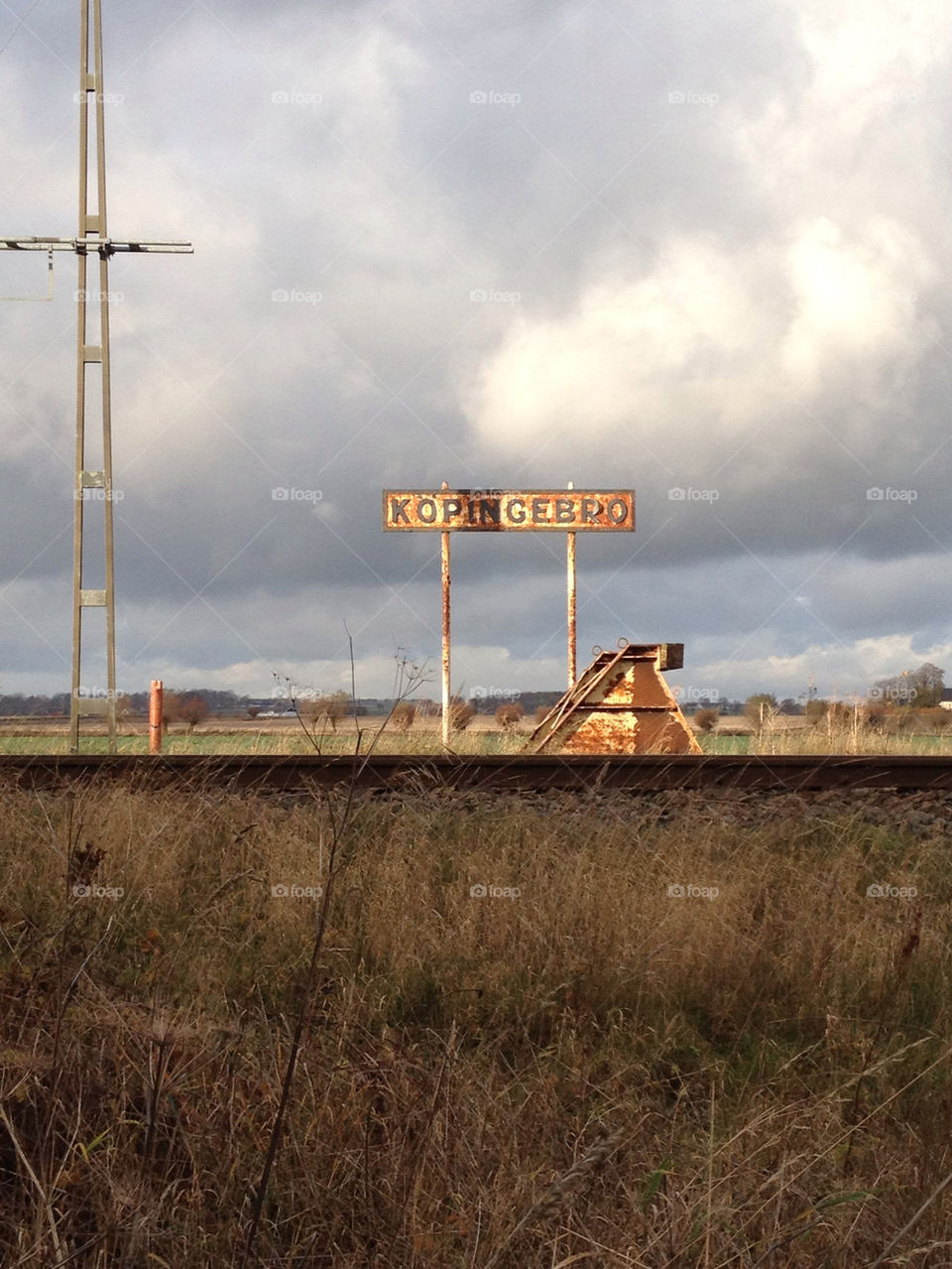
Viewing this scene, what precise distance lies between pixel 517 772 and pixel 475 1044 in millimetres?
5795

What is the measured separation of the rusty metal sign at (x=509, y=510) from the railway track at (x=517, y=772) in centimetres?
1126

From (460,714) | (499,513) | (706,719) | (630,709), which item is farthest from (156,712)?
(706,719)

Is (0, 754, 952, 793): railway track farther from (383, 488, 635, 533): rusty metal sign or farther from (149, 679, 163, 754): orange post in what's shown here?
(383, 488, 635, 533): rusty metal sign

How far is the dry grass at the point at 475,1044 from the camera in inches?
97.5

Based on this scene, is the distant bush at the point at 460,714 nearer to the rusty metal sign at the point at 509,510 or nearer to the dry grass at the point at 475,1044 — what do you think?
the rusty metal sign at the point at 509,510

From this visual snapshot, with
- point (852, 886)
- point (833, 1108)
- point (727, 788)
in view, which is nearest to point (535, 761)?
point (727, 788)

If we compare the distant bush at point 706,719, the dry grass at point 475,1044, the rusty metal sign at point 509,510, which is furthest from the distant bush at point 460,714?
the dry grass at point 475,1044

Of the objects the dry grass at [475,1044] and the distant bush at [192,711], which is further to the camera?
the distant bush at [192,711]

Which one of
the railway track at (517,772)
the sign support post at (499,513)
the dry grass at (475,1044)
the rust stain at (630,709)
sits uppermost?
the sign support post at (499,513)

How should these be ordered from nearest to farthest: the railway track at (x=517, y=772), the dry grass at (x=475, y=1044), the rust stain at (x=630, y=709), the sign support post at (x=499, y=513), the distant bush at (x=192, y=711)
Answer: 1. the dry grass at (x=475, y=1044)
2. the railway track at (x=517, y=772)
3. the rust stain at (x=630, y=709)
4. the sign support post at (x=499, y=513)
5. the distant bush at (x=192, y=711)

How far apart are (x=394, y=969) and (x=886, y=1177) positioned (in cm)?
221

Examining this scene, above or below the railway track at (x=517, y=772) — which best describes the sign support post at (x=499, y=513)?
above

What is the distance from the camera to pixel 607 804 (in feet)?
26.1

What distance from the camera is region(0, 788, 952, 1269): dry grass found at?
97.5 inches
